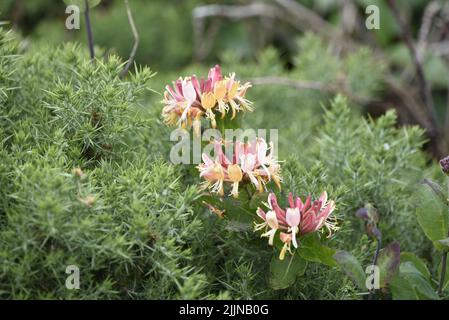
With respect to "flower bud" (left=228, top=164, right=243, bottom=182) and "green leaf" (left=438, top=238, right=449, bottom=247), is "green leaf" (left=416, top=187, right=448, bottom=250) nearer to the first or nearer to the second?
"green leaf" (left=438, top=238, right=449, bottom=247)

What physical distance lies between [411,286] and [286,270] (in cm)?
18

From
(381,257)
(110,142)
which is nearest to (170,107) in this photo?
(110,142)

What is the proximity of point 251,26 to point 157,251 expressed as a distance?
1.67 meters

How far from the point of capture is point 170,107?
911 millimetres

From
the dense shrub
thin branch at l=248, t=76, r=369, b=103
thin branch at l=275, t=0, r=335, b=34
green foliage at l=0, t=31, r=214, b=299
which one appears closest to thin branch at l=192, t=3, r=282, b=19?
thin branch at l=275, t=0, r=335, b=34

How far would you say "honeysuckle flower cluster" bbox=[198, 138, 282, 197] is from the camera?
84 cm

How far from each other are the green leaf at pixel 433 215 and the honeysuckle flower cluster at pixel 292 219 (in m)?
0.16

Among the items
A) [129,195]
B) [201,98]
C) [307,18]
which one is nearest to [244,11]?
[307,18]

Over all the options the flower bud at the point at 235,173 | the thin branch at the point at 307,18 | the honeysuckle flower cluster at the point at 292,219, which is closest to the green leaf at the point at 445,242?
the honeysuckle flower cluster at the point at 292,219

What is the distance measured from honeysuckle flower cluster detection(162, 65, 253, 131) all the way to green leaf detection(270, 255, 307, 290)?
0.21 meters

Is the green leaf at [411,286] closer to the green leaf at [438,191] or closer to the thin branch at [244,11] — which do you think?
the green leaf at [438,191]

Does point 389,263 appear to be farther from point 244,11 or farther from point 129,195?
point 244,11

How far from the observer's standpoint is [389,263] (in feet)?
2.87

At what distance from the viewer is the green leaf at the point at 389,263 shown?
873mm
